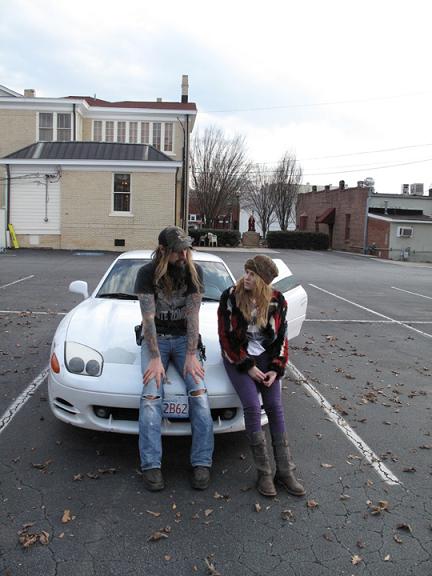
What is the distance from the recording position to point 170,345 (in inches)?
152

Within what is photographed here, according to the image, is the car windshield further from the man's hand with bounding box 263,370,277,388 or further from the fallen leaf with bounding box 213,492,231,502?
the fallen leaf with bounding box 213,492,231,502

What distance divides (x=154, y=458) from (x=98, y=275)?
13.2 metres

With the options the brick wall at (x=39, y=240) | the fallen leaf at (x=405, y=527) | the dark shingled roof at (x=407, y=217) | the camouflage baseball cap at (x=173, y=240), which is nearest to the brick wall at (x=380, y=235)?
the dark shingled roof at (x=407, y=217)

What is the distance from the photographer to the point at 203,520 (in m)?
3.03

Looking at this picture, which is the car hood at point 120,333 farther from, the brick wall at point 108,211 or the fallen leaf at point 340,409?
the brick wall at point 108,211

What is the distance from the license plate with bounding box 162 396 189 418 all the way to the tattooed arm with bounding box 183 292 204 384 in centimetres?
18

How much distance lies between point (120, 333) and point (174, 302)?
0.54m

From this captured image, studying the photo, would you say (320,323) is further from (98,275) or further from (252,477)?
(98,275)

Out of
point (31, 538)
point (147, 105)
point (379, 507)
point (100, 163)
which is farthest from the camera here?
point (147, 105)

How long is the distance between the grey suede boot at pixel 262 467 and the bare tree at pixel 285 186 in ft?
165

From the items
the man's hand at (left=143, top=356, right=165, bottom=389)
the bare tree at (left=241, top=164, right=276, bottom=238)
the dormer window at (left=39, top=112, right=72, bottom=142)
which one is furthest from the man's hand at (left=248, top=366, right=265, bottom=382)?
the bare tree at (left=241, top=164, right=276, bottom=238)

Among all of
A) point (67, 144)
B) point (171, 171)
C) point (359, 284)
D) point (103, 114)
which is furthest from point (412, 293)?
point (103, 114)

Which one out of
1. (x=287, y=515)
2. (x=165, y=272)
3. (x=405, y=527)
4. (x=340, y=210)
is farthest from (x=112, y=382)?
(x=340, y=210)

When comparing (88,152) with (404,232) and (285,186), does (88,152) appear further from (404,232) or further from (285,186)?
(285,186)
